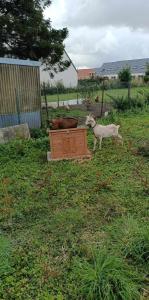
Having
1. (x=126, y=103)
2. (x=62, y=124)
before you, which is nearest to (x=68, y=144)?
(x=62, y=124)

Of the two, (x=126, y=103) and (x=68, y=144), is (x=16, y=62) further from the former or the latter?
(x=126, y=103)

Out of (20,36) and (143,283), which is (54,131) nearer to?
(143,283)

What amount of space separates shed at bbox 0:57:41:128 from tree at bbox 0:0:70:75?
4.62 metres

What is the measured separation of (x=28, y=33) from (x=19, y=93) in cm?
566

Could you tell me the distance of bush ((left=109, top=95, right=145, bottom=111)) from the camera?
1366 centimetres

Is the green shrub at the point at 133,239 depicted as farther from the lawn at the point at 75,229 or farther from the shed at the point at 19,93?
the shed at the point at 19,93

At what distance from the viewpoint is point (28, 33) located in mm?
14648

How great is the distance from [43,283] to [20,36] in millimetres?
13866

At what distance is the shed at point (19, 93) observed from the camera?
952 cm

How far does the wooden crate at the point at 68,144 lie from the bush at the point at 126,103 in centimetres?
702

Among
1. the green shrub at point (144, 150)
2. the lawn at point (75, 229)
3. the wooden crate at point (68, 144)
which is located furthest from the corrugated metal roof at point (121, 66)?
the lawn at point (75, 229)

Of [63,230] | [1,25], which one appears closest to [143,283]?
[63,230]

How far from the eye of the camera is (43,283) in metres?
2.97

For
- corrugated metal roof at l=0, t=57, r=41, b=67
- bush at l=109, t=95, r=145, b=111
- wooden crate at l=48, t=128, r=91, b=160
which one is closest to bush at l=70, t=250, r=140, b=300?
wooden crate at l=48, t=128, r=91, b=160
